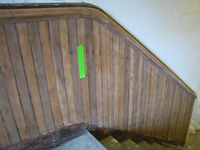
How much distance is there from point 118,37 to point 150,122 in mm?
1549

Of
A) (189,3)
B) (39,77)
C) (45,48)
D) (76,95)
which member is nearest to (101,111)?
(76,95)

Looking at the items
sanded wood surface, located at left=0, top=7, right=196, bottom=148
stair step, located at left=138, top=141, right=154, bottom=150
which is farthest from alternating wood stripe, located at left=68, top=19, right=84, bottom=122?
stair step, located at left=138, top=141, right=154, bottom=150

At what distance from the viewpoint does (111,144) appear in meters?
1.93

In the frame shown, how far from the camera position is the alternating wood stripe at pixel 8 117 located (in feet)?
4.34

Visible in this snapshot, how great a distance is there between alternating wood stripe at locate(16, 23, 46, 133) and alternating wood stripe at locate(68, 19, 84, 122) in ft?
1.22

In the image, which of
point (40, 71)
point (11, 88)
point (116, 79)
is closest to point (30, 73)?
point (40, 71)

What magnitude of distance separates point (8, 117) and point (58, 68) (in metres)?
0.61

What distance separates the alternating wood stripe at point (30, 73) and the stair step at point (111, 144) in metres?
0.76

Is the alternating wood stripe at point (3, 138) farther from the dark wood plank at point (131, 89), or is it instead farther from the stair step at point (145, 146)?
the stair step at point (145, 146)

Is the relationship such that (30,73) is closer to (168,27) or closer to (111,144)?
(111,144)

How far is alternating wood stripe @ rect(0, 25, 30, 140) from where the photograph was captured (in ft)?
4.07

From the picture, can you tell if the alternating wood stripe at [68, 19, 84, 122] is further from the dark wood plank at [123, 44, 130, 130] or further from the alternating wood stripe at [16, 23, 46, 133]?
the dark wood plank at [123, 44, 130, 130]

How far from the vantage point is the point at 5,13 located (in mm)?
1172

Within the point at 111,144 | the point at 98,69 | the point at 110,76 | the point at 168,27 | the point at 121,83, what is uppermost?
the point at 168,27
